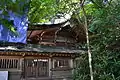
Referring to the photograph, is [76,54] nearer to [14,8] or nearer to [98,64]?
[98,64]

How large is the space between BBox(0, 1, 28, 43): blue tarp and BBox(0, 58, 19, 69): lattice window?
2341 mm

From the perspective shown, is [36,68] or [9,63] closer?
[9,63]

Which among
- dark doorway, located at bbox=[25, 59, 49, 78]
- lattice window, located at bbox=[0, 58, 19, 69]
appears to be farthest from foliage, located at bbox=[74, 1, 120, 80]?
lattice window, located at bbox=[0, 58, 19, 69]

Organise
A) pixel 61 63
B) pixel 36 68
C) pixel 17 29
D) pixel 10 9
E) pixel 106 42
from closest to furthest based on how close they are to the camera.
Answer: pixel 106 42 < pixel 10 9 < pixel 36 68 < pixel 61 63 < pixel 17 29

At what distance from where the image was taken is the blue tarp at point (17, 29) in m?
16.4

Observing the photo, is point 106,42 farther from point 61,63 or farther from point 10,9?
point 10,9

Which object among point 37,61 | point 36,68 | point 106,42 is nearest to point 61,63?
point 37,61

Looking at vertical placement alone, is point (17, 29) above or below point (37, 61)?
above

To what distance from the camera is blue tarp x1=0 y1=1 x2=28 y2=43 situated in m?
16.4

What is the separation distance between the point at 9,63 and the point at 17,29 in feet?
11.4

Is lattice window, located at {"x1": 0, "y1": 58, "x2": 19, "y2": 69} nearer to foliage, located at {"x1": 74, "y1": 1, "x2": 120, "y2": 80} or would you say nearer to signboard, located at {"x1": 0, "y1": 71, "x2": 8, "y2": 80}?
signboard, located at {"x1": 0, "y1": 71, "x2": 8, "y2": 80}

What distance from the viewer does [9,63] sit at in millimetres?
14766

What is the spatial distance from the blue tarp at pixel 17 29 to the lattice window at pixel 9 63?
234 centimetres

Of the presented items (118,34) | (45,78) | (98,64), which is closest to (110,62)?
(98,64)
